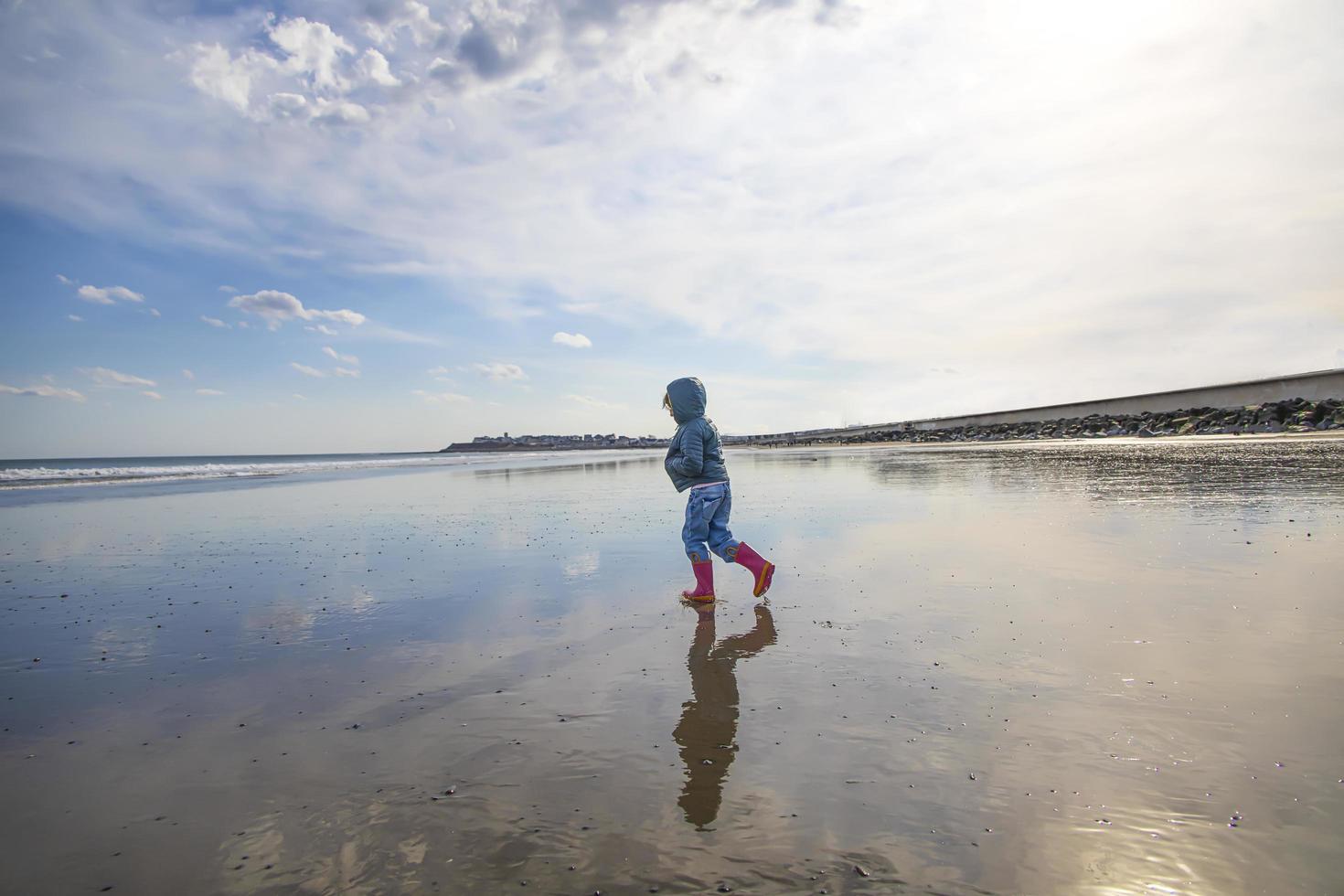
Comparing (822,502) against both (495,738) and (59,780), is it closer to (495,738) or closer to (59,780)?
(495,738)

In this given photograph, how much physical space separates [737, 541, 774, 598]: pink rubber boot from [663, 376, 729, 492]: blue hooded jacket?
0.94 meters

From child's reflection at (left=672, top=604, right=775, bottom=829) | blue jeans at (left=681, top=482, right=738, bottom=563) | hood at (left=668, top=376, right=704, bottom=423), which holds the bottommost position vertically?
child's reflection at (left=672, top=604, right=775, bottom=829)

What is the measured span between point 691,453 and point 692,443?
13 cm

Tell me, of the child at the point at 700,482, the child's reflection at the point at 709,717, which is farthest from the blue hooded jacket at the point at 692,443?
the child's reflection at the point at 709,717

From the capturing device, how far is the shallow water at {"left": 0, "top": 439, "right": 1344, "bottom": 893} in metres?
2.48

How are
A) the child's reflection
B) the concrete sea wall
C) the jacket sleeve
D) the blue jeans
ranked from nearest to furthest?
the child's reflection, the blue jeans, the jacket sleeve, the concrete sea wall

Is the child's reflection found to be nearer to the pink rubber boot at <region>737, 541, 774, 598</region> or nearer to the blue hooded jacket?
the pink rubber boot at <region>737, 541, 774, 598</region>

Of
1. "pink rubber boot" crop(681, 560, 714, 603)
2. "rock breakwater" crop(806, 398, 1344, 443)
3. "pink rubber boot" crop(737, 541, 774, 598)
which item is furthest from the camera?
"rock breakwater" crop(806, 398, 1344, 443)

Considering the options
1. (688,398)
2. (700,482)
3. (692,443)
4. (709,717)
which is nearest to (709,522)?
(700,482)

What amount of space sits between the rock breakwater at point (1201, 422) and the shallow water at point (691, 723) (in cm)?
3252

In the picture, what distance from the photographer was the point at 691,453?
7.45 m

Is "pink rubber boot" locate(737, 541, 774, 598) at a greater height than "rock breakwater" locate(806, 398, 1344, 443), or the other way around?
"rock breakwater" locate(806, 398, 1344, 443)

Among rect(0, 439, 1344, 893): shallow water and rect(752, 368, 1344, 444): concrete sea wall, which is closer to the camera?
rect(0, 439, 1344, 893): shallow water

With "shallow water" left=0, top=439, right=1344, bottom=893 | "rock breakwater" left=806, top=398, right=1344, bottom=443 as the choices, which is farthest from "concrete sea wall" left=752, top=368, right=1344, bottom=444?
"shallow water" left=0, top=439, right=1344, bottom=893
